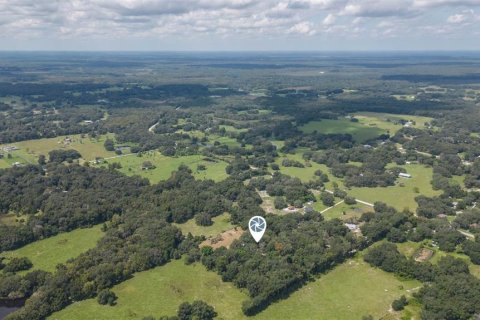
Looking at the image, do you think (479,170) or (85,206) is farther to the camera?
(479,170)

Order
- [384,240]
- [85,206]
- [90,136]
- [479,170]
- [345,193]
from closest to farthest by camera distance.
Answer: [384,240] < [85,206] < [345,193] < [479,170] < [90,136]

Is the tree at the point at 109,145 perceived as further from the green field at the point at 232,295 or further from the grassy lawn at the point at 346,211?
the green field at the point at 232,295

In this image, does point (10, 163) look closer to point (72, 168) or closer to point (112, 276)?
point (72, 168)

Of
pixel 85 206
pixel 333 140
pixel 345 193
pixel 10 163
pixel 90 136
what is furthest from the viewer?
pixel 90 136

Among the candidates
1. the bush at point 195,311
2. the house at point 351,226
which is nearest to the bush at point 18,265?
the bush at point 195,311

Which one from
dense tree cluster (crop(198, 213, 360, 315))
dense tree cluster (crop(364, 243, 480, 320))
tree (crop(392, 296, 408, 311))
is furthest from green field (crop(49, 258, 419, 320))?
dense tree cluster (crop(364, 243, 480, 320))

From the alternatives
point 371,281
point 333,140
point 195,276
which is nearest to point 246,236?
point 195,276

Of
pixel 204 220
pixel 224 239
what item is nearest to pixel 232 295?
pixel 224 239

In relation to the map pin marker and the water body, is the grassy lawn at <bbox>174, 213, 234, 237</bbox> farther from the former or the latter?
the water body
